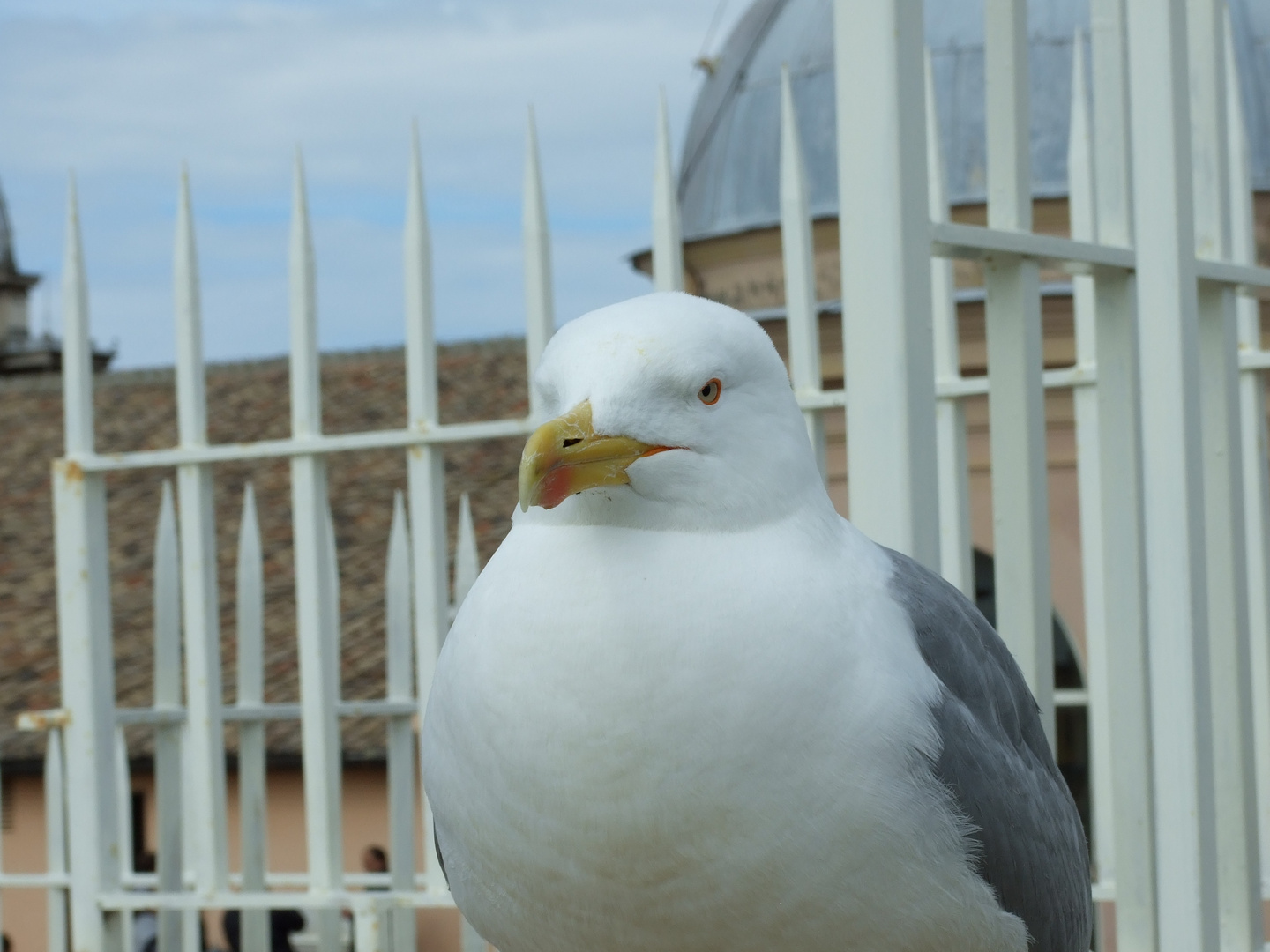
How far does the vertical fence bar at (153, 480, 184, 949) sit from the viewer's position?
12.3 ft

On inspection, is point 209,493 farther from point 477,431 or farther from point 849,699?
point 849,699

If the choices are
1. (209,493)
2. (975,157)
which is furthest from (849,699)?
(975,157)

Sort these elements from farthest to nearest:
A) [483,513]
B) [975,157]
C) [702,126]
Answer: [483,513] < [702,126] < [975,157]

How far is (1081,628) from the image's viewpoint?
735 centimetres

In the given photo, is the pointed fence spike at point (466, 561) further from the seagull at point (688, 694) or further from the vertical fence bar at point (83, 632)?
the seagull at point (688, 694)

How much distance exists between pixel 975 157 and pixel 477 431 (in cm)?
446

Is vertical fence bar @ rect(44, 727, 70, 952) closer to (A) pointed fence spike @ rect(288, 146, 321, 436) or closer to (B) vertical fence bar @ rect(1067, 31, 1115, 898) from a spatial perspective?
(A) pointed fence spike @ rect(288, 146, 321, 436)

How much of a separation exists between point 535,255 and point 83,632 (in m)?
1.33

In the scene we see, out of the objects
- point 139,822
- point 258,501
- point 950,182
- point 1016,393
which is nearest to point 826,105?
point 950,182

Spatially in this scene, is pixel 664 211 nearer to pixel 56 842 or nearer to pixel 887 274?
pixel 887 274

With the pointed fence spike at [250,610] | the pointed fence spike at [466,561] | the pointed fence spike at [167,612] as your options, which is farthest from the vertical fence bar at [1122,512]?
the pointed fence spike at [167,612]

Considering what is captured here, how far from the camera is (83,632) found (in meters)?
3.70

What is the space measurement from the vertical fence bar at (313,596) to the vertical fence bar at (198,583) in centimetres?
23

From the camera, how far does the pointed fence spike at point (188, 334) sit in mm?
3527
